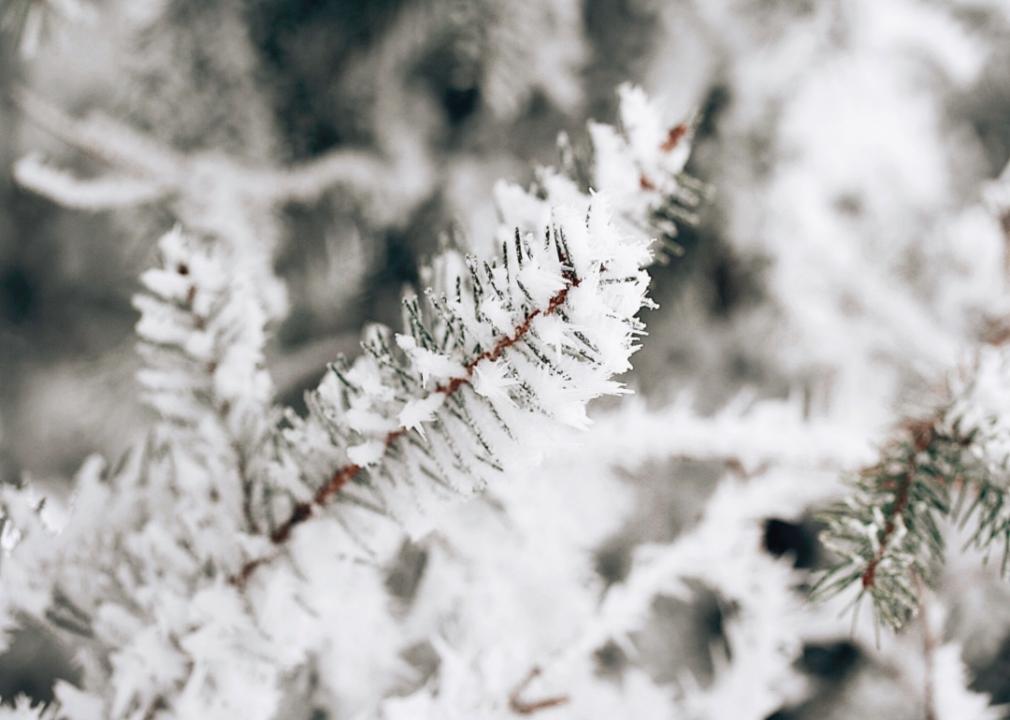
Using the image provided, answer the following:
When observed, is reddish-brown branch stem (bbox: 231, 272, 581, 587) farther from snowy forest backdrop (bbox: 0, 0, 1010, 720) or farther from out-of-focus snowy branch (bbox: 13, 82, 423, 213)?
out-of-focus snowy branch (bbox: 13, 82, 423, 213)

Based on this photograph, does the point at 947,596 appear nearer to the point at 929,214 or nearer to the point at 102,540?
the point at 929,214

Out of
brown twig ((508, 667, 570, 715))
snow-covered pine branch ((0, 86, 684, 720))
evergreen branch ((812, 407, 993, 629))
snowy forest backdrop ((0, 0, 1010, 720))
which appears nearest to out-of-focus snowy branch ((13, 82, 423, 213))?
snowy forest backdrop ((0, 0, 1010, 720))

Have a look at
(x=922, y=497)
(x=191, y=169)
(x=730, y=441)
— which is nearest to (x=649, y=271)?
(x=730, y=441)

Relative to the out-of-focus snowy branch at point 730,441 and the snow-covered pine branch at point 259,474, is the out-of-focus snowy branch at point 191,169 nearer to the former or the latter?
the snow-covered pine branch at point 259,474

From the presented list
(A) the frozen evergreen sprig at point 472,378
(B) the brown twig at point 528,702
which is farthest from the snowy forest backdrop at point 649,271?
(A) the frozen evergreen sprig at point 472,378

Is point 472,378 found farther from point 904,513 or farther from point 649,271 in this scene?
point 649,271

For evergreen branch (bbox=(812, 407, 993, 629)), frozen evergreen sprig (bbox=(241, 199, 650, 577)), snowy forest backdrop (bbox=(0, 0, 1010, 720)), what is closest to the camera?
frozen evergreen sprig (bbox=(241, 199, 650, 577))

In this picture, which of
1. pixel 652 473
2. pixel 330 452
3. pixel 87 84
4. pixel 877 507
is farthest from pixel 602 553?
pixel 87 84

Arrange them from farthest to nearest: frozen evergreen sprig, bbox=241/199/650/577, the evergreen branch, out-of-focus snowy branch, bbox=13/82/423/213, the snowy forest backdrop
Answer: out-of-focus snowy branch, bbox=13/82/423/213
the snowy forest backdrop
the evergreen branch
frozen evergreen sprig, bbox=241/199/650/577
